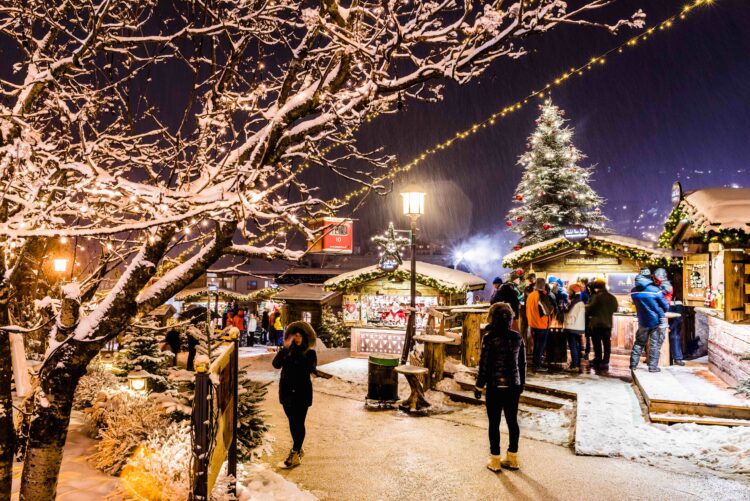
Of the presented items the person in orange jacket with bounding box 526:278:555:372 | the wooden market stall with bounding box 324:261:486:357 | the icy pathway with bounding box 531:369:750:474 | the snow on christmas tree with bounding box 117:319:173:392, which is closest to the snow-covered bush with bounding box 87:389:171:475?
the snow on christmas tree with bounding box 117:319:173:392

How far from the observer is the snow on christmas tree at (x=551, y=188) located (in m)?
27.8

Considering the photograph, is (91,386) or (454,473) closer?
(454,473)

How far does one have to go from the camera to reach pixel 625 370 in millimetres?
11508

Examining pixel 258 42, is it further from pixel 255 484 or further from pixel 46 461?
pixel 255 484

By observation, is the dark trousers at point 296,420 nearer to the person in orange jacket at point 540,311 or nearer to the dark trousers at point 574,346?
the person in orange jacket at point 540,311

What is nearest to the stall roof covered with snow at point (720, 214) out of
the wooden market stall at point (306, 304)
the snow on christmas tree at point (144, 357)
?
the snow on christmas tree at point (144, 357)

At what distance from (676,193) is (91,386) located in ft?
43.7

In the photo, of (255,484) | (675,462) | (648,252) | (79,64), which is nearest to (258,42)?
(79,64)

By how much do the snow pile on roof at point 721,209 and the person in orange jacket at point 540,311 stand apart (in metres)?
3.17

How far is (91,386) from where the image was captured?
32.3 feet

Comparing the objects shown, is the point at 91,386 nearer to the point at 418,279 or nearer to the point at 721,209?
the point at 721,209

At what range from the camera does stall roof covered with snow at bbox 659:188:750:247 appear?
792cm

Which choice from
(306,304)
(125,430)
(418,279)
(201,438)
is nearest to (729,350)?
(201,438)

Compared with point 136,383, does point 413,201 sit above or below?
above
